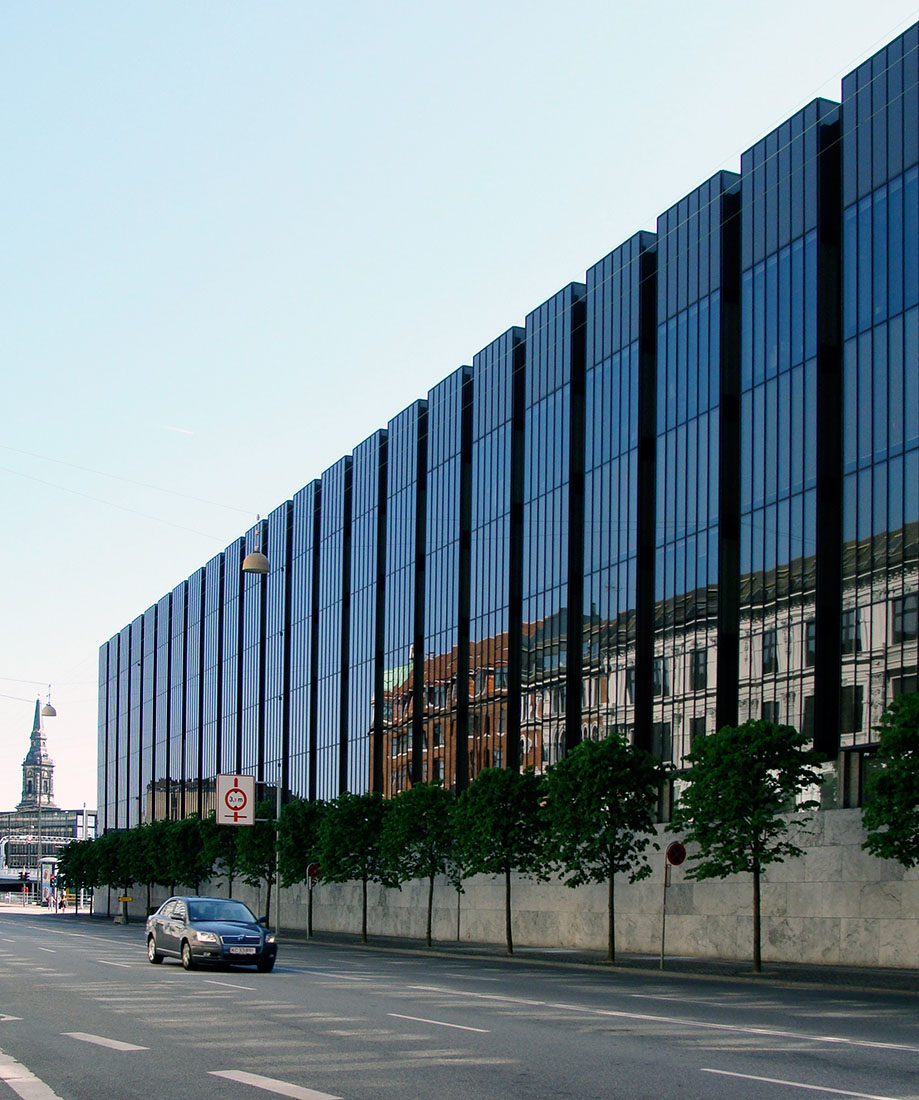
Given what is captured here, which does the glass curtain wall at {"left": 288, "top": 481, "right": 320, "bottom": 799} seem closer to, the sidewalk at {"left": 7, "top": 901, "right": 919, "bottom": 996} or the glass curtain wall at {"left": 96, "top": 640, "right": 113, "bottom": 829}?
the sidewalk at {"left": 7, "top": 901, "right": 919, "bottom": 996}

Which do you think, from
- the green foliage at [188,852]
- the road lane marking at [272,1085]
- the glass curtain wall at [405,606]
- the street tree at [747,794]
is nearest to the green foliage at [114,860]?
the green foliage at [188,852]

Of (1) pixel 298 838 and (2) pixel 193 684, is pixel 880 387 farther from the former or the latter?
(2) pixel 193 684

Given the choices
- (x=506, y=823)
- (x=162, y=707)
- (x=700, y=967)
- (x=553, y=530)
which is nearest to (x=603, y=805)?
(x=700, y=967)

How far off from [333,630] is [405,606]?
422 inches

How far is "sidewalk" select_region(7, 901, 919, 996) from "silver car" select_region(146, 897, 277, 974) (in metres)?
9.29

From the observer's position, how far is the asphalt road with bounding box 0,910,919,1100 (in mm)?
11320

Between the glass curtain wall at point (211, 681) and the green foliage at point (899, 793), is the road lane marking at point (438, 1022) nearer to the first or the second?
the green foliage at point (899, 793)

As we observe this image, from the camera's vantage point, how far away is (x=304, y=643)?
82.6 meters

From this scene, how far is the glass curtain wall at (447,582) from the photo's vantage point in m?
62.0

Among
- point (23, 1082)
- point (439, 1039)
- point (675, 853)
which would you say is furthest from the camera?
point (675, 853)

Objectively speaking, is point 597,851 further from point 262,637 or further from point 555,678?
point 262,637

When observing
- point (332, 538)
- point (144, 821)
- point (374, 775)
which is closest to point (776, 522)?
point (374, 775)

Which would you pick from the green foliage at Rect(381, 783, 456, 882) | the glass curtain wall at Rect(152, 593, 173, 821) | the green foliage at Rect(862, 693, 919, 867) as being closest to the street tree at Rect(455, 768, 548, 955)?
the green foliage at Rect(381, 783, 456, 882)

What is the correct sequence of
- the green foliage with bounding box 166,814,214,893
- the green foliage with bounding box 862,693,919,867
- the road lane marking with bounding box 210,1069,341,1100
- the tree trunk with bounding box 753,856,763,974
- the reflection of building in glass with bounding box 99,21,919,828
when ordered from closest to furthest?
1. the road lane marking with bounding box 210,1069,341,1100
2. the green foliage with bounding box 862,693,919,867
3. the tree trunk with bounding box 753,856,763,974
4. the reflection of building in glass with bounding box 99,21,919,828
5. the green foliage with bounding box 166,814,214,893
